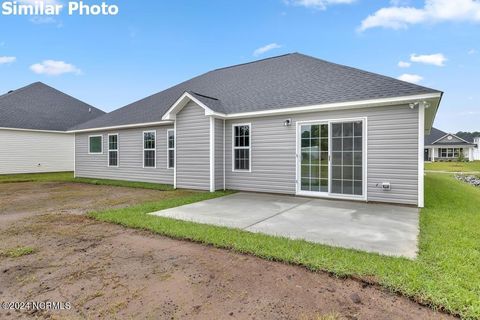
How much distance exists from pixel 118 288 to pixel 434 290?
3246 millimetres

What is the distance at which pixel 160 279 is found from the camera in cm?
298

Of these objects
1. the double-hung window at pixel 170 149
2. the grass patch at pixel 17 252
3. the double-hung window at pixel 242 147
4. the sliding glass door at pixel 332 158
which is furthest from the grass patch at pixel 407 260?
the double-hung window at pixel 170 149

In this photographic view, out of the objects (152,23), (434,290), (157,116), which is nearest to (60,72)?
(152,23)

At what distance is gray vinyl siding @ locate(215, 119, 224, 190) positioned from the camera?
955 centimetres

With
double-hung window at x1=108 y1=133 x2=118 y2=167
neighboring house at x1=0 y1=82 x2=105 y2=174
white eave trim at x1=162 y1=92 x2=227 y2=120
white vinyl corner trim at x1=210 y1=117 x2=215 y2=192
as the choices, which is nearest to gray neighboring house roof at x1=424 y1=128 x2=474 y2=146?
white vinyl corner trim at x1=210 y1=117 x2=215 y2=192

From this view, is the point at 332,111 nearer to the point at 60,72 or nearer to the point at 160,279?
the point at 160,279

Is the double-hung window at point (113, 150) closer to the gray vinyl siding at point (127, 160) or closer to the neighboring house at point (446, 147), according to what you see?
the gray vinyl siding at point (127, 160)

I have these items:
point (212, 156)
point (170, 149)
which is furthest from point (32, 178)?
point (212, 156)

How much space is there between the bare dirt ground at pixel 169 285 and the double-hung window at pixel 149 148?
7.68 m

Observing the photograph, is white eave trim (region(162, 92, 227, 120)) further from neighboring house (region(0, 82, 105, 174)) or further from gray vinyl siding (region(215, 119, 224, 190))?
neighboring house (region(0, 82, 105, 174))

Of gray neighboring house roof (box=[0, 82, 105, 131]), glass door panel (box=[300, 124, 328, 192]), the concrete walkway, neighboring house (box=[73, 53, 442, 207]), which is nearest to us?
the concrete walkway

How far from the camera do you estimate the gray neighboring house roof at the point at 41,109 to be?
17.2 m

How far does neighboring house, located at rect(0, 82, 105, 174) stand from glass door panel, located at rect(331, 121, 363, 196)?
62.3 feet

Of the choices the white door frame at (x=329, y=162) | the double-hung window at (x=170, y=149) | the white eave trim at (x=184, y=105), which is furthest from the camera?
the double-hung window at (x=170, y=149)
